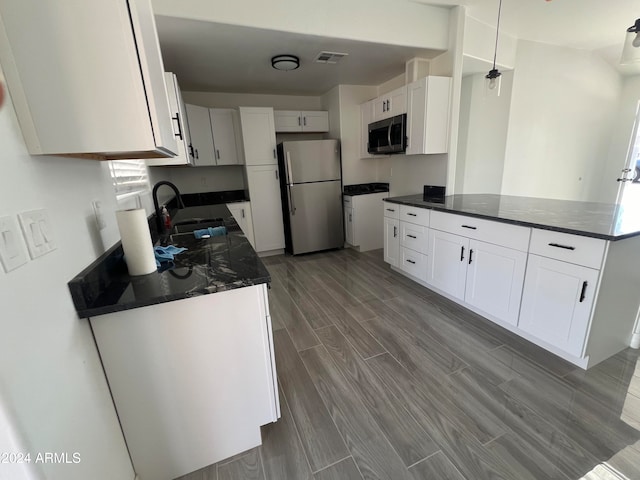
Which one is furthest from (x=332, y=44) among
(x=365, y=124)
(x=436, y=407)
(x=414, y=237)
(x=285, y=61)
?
(x=436, y=407)

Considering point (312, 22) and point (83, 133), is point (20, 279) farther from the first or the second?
point (312, 22)

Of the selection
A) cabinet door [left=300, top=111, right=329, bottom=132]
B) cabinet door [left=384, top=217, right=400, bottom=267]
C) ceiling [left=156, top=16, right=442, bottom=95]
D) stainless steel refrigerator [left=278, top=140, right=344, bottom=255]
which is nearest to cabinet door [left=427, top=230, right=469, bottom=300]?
cabinet door [left=384, top=217, right=400, bottom=267]

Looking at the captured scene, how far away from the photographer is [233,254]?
140cm

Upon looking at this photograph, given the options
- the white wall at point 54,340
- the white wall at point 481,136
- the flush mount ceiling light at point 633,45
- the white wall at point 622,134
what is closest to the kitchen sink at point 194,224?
the white wall at point 54,340

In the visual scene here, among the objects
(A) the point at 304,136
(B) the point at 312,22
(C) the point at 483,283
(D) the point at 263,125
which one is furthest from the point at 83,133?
(A) the point at 304,136

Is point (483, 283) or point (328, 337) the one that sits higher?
point (483, 283)

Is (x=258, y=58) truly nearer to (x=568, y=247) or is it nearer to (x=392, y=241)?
(x=392, y=241)

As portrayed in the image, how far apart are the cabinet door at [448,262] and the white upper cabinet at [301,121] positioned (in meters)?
2.74

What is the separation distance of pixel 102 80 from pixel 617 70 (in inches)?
262

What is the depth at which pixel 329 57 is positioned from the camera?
286 centimetres

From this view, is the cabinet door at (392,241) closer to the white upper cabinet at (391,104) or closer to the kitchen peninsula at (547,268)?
the kitchen peninsula at (547,268)

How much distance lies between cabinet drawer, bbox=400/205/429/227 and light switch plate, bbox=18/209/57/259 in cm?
260

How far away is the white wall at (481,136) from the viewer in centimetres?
345

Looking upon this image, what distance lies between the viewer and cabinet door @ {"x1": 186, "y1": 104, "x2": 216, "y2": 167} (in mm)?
3646
